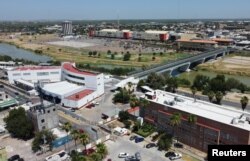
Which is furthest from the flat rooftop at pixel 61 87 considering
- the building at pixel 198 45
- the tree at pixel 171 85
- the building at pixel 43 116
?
the building at pixel 198 45

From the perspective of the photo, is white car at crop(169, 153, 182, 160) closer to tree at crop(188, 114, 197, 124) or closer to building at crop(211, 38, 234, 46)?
tree at crop(188, 114, 197, 124)

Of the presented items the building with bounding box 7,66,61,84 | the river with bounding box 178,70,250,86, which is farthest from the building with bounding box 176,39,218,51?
the building with bounding box 7,66,61,84

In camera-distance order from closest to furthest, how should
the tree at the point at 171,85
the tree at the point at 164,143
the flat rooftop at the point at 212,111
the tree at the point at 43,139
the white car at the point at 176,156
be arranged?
the flat rooftop at the point at 212,111
the white car at the point at 176,156
the tree at the point at 164,143
the tree at the point at 43,139
the tree at the point at 171,85

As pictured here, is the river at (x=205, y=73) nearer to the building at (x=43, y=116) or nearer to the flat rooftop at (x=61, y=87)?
the flat rooftop at (x=61, y=87)

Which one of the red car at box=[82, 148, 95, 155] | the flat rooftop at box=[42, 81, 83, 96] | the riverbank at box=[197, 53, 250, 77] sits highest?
the riverbank at box=[197, 53, 250, 77]

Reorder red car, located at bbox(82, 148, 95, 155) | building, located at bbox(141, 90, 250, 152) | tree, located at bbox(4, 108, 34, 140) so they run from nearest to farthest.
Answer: building, located at bbox(141, 90, 250, 152) < red car, located at bbox(82, 148, 95, 155) < tree, located at bbox(4, 108, 34, 140)

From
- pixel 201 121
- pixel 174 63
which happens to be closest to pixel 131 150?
pixel 201 121

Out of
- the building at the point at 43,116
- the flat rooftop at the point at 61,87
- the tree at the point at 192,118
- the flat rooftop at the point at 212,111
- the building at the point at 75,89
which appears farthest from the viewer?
the flat rooftop at the point at 61,87
